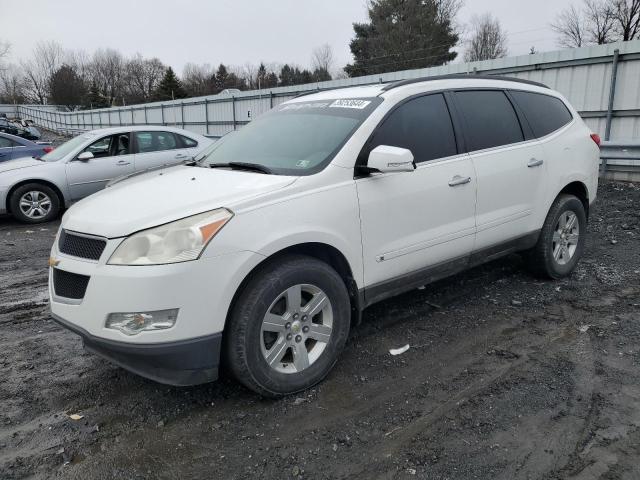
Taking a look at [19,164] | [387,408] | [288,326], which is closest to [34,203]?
[19,164]

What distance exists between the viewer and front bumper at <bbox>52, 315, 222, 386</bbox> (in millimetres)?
2678

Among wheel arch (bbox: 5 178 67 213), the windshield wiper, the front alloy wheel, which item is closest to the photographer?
the front alloy wheel

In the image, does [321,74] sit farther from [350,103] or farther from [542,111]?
[350,103]

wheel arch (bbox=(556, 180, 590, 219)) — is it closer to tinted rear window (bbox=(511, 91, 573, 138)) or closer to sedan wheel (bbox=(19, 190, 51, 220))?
tinted rear window (bbox=(511, 91, 573, 138))

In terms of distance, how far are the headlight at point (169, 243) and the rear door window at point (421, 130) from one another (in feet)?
4.38

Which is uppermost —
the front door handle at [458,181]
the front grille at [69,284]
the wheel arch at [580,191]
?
the front door handle at [458,181]

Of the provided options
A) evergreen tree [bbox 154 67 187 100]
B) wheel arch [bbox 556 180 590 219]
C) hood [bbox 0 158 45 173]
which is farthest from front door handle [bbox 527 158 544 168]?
evergreen tree [bbox 154 67 187 100]

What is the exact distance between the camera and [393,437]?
2742mm

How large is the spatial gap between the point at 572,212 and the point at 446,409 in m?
3.05

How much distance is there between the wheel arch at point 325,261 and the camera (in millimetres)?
2889

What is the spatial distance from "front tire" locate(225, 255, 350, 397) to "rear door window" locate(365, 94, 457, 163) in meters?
1.02

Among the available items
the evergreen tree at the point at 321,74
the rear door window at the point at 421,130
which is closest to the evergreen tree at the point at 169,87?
the evergreen tree at the point at 321,74

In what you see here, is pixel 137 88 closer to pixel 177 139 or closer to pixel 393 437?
pixel 177 139

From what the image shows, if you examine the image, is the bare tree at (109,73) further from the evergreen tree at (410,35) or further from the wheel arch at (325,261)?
the wheel arch at (325,261)
